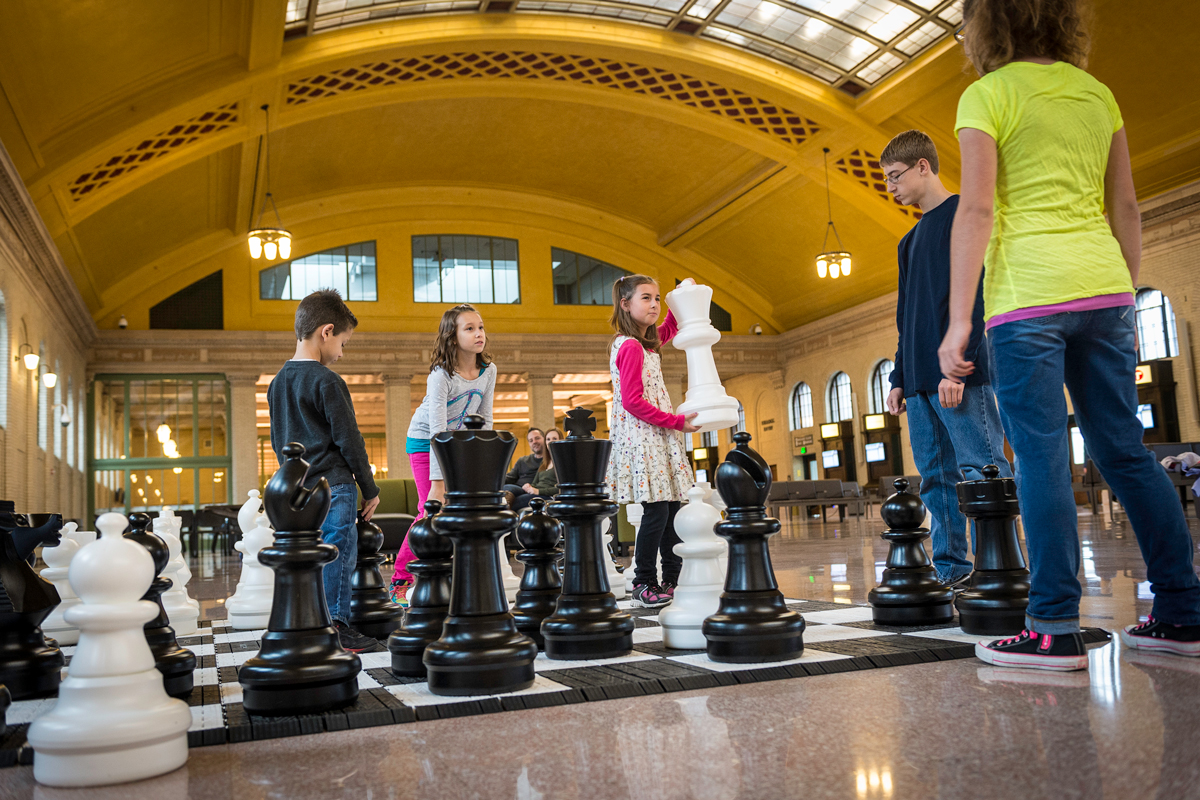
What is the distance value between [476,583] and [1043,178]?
53.5 inches

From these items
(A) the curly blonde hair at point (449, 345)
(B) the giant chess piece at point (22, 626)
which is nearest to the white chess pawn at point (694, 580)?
(B) the giant chess piece at point (22, 626)

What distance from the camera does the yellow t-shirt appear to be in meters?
1.76

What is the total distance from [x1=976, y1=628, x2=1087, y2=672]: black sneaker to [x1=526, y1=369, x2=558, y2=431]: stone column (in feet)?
61.1

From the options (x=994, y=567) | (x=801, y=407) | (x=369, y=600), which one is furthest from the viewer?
(x=801, y=407)

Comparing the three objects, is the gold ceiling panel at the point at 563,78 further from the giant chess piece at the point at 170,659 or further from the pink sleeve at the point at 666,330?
the giant chess piece at the point at 170,659

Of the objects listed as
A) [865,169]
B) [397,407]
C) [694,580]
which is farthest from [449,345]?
[397,407]

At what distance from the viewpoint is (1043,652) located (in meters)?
1.58

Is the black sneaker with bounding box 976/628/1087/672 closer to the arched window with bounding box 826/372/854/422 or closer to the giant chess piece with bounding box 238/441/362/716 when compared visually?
the giant chess piece with bounding box 238/441/362/716

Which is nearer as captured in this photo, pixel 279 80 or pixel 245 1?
pixel 245 1

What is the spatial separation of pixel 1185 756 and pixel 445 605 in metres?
1.36

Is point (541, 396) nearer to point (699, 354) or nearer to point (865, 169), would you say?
point (865, 169)

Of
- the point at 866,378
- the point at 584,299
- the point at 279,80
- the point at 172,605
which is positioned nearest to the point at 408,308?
the point at 584,299

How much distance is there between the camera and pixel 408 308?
19984mm

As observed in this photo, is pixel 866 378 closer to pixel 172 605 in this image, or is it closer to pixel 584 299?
pixel 584 299
